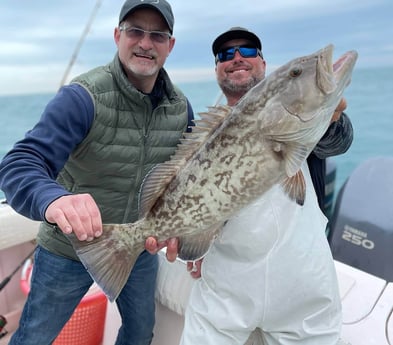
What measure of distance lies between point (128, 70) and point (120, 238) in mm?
881

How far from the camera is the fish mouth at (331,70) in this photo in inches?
51.5

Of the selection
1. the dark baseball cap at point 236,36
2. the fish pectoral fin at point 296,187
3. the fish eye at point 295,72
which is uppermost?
the dark baseball cap at point 236,36

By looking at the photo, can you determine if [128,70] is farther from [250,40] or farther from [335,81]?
[335,81]

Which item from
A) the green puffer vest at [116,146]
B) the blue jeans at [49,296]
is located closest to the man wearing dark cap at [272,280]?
the green puffer vest at [116,146]

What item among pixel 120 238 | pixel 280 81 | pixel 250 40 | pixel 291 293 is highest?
pixel 250 40

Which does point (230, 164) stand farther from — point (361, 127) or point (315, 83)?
point (361, 127)

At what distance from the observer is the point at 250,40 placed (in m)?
2.30

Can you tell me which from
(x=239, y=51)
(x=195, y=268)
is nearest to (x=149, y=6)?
(x=239, y=51)

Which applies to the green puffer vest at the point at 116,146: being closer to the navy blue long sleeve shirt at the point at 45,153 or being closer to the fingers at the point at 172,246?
the navy blue long sleeve shirt at the point at 45,153

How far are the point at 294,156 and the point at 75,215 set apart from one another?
78cm

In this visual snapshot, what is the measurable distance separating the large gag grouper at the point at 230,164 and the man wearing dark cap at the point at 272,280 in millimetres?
169

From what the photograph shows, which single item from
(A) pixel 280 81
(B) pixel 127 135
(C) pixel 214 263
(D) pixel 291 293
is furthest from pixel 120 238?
(A) pixel 280 81

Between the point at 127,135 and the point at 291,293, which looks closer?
the point at 291,293

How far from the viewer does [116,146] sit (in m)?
1.92
